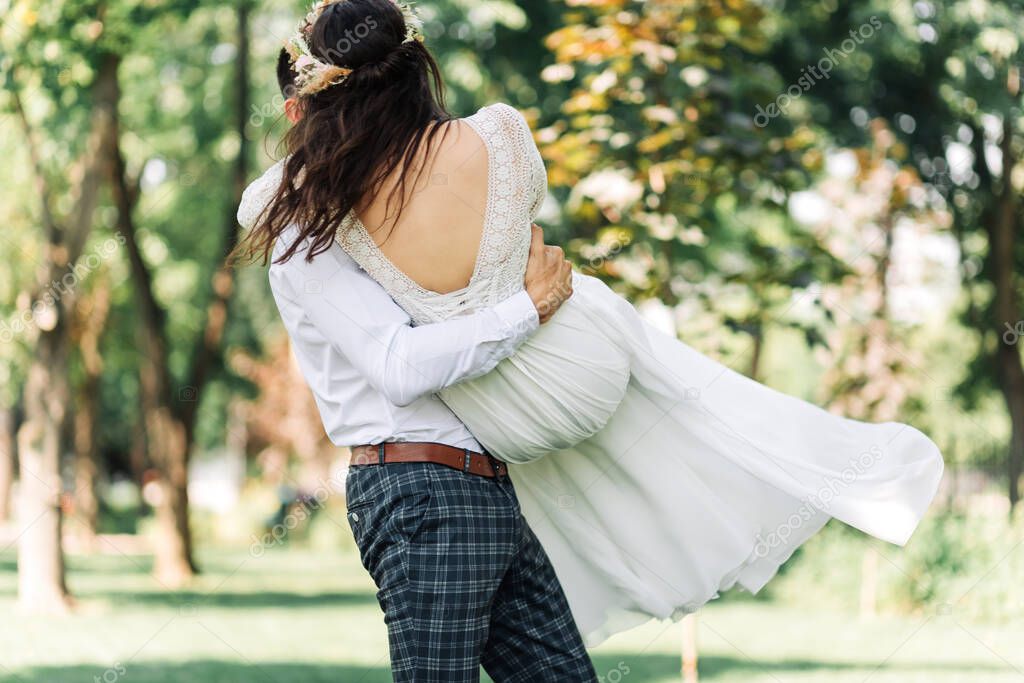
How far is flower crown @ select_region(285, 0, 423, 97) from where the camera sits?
2189 millimetres

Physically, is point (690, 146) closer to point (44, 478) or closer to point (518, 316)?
point (518, 316)

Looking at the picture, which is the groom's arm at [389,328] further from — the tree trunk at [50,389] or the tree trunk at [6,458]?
the tree trunk at [6,458]

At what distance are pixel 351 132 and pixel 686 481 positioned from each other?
3.82ft

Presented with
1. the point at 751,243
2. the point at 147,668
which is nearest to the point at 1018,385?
the point at 751,243

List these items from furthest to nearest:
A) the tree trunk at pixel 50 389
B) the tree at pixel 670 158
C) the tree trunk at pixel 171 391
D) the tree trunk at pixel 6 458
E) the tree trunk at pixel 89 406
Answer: the tree trunk at pixel 6 458
the tree trunk at pixel 89 406
the tree trunk at pixel 171 391
the tree trunk at pixel 50 389
the tree at pixel 670 158

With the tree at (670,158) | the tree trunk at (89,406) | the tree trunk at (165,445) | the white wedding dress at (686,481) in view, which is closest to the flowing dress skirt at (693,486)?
the white wedding dress at (686,481)

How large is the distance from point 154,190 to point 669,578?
48.3ft

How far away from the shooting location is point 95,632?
903cm


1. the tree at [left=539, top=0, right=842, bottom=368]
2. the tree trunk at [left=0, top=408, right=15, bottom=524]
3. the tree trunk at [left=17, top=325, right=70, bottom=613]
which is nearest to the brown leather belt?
the tree at [left=539, top=0, right=842, bottom=368]

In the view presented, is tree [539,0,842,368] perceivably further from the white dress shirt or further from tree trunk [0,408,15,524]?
tree trunk [0,408,15,524]

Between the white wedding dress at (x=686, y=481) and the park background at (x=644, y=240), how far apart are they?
0.12 metres

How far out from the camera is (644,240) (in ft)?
16.0

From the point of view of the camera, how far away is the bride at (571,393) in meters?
2.19

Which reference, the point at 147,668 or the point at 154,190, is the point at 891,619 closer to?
the point at 147,668
